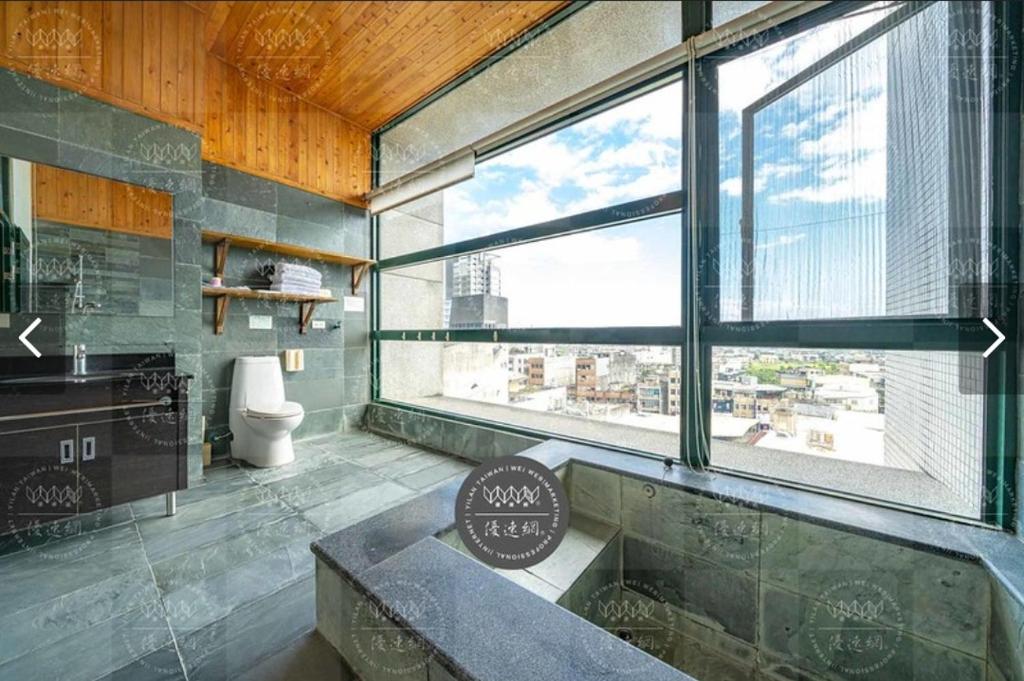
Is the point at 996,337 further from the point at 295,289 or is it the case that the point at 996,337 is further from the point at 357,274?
the point at 357,274

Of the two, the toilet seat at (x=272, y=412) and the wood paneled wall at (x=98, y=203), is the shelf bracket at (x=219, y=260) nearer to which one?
the wood paneled wall at (x=98, y=203)

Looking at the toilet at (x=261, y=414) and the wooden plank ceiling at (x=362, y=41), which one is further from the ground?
the wooden plank ceiling at (x=362, y=41)

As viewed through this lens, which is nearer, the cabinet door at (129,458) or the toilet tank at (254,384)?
the cabinet door at (129,458)

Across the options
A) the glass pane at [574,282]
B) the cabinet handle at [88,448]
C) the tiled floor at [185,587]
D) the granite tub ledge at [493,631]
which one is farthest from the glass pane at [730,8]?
the cabinet handle at [88,448]

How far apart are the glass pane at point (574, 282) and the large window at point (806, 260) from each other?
0.01m

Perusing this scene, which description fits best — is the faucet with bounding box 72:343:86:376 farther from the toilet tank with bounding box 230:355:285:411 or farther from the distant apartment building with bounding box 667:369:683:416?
the distant apartment building with bounding box 667:369:683:416

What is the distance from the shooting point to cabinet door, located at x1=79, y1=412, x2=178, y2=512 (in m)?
1.72

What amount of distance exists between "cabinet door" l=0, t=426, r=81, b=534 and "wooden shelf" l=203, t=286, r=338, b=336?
1.21m

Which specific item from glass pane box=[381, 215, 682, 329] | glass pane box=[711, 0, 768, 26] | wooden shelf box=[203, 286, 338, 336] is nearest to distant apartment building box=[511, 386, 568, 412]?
glass pane box=[381, 215, 682, 329]

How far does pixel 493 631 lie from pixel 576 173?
2.28 meters

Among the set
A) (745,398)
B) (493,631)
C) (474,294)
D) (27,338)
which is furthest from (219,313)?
(745,398)

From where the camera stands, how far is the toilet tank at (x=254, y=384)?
9.16ft

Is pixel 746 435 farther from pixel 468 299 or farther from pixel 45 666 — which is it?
pixel 45 666

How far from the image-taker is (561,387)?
2.46 metres
